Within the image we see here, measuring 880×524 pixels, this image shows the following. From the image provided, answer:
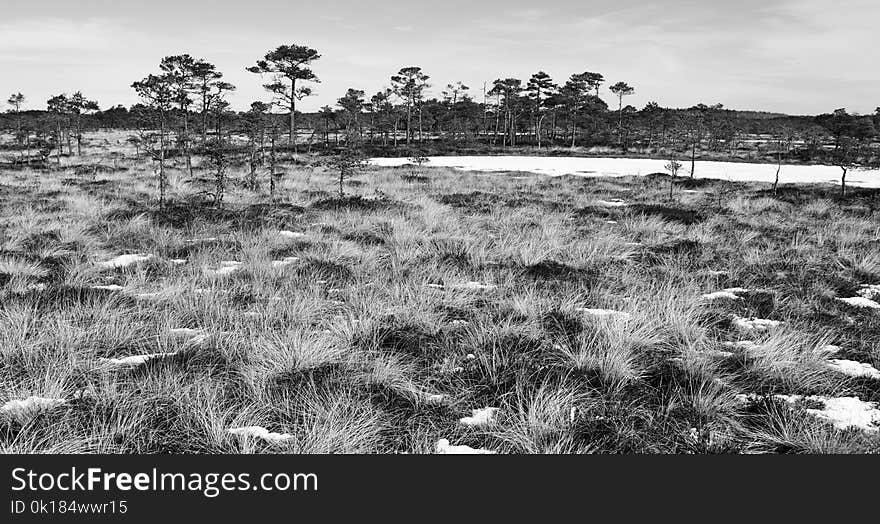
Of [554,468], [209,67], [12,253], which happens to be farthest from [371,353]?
[209,67]

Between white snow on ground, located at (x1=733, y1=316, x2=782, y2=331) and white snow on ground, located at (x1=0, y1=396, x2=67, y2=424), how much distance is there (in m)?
5.26

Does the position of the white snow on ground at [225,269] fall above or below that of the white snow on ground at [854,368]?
above

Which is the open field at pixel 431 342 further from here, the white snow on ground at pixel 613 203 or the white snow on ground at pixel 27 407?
the white snow on ground at pixel 613 203

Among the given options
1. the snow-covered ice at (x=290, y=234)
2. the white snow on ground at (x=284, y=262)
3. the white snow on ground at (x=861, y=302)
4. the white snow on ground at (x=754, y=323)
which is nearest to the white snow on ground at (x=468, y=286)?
the white snow on ground at (x=284, y=262)

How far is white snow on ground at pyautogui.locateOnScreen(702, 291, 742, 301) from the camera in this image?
5.85 metres

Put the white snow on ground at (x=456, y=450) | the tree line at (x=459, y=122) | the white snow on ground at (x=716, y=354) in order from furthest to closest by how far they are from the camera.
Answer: the tree line at (x=459, y=122) → the white snow on ground at (x=716, y=354) → the white snow on ground at (x=456, y=450)

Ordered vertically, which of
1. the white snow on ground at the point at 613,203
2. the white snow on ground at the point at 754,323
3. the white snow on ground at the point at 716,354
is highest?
the white snow on ground at the point at 613,203

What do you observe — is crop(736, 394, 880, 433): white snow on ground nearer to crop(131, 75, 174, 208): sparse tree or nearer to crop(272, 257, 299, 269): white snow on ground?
crop(272, 257, 299, 269): white snow on ground

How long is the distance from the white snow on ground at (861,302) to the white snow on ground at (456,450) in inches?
198

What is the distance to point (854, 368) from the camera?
397cm

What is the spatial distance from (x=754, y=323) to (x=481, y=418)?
10.5ft

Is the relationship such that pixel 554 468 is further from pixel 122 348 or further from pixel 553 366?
pixel 122 348

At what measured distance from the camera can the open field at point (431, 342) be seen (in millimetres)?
3002

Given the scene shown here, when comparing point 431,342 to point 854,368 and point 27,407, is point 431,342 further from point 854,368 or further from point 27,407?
point 854,368
